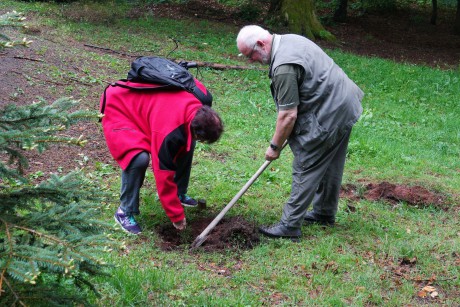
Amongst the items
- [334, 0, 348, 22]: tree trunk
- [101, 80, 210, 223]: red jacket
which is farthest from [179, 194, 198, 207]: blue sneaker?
[334, 0, 348, 22]: tree trunk

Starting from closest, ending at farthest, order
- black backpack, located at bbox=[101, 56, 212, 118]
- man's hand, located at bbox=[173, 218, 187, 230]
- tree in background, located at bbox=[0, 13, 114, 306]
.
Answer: tree in background, located at bbox=[0, 13, 114, 306] → black backpack, located at bbox=[101, 56, 212, 118] → man's hand, located at bbox=[173, 218, 187, 230]

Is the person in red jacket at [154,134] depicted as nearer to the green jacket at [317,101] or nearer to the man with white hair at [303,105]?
A: the man with white hair at [303,105]

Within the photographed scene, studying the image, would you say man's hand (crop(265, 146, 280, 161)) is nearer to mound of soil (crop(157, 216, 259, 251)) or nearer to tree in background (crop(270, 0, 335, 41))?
mound of soil (crop(157, 216, 259, 251))

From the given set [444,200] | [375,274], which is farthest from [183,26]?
[375,274]

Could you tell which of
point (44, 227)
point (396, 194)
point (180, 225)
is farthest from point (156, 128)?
point (396, 194)

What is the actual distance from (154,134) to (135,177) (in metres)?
0.53

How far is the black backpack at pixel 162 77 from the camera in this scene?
464cm

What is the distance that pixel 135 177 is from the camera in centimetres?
486

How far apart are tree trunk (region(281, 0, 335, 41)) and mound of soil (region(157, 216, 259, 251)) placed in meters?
12.0

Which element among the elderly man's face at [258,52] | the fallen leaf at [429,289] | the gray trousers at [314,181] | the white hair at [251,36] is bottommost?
the fallen leaf at [429,289]

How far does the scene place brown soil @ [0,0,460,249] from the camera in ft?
17.3

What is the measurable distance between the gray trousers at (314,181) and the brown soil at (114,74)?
0.44 m

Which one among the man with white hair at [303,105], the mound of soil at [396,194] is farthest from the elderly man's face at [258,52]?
the mound of soil at [396,194]

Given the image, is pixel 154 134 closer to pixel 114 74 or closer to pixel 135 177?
pixel 135 177
